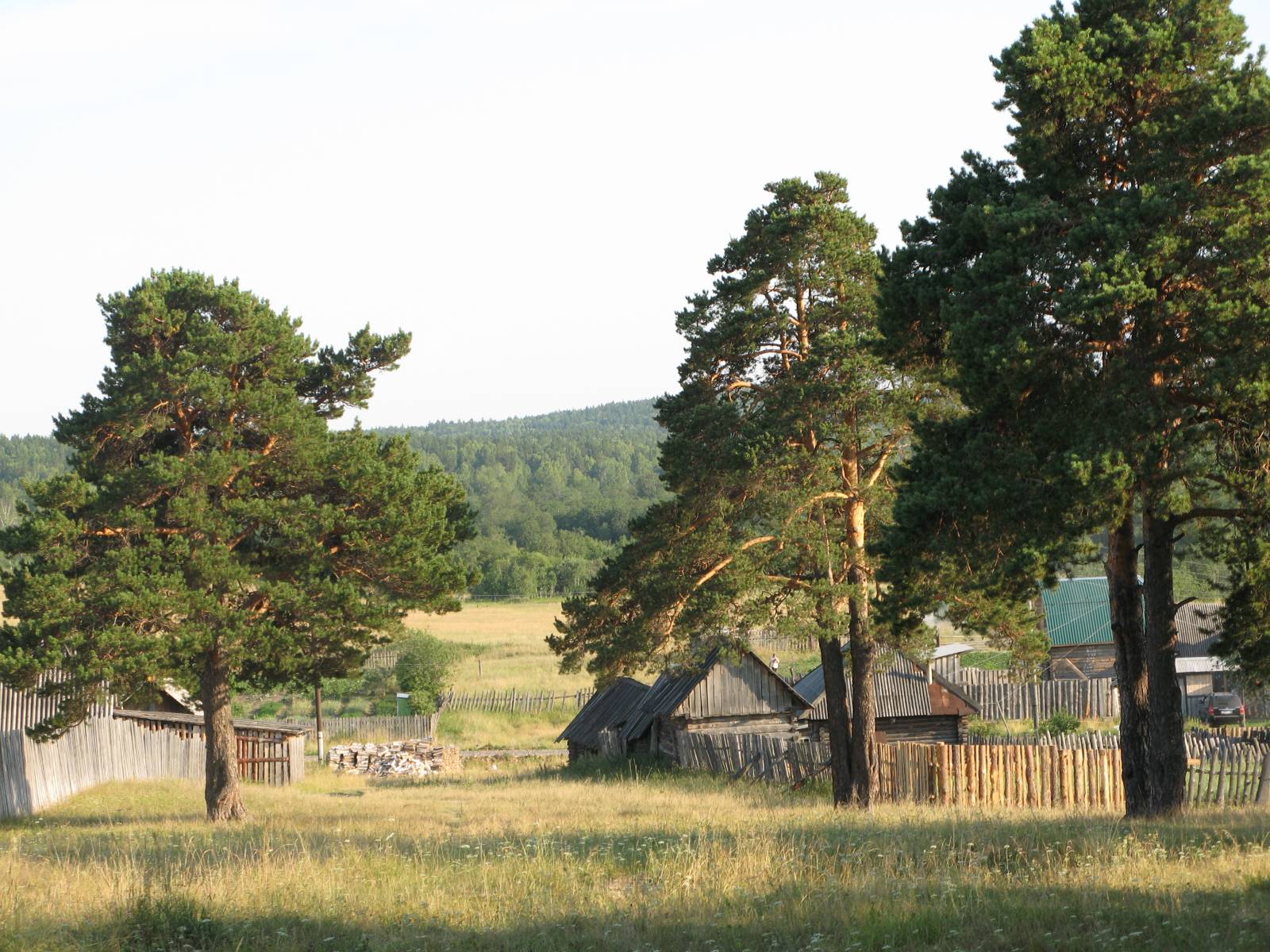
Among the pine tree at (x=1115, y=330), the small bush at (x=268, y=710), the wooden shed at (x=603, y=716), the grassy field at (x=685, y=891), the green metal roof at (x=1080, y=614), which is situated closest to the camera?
the grassy field at (x=685, y=891)

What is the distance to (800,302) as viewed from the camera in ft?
74.5

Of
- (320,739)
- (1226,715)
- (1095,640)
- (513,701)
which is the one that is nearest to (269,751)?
(320,739)

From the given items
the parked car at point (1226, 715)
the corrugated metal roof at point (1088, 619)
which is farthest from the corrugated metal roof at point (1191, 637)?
the parked car at point (1226, 715)

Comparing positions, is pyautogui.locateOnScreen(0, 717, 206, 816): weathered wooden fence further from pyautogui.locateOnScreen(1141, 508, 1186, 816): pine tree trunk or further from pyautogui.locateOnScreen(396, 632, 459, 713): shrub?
pyautogui.locateOnScreen(396, 632, 459, 713): shrub

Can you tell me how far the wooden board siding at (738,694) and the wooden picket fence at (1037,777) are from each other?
11223 mm

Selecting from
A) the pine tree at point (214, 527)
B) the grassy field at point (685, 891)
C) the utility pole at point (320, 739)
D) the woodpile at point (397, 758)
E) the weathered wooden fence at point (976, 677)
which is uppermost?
the pine tree at point (214, 527)

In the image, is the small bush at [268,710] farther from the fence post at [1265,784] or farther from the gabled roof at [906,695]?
the fence post at [1265,784]

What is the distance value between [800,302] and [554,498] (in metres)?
173

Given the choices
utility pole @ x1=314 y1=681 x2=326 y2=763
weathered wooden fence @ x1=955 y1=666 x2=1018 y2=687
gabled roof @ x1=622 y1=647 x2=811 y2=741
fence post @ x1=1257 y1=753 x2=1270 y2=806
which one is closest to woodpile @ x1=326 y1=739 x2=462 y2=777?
utility pole @ x1=314 y1=681 x2=326 y2=763

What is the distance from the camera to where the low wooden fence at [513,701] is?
219ft

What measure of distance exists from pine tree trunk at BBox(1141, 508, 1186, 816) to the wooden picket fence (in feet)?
24.5

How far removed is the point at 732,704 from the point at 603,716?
7.60 m

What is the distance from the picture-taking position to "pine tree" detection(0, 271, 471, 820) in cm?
2247

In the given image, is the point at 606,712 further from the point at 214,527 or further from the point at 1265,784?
the point at 1265,784
